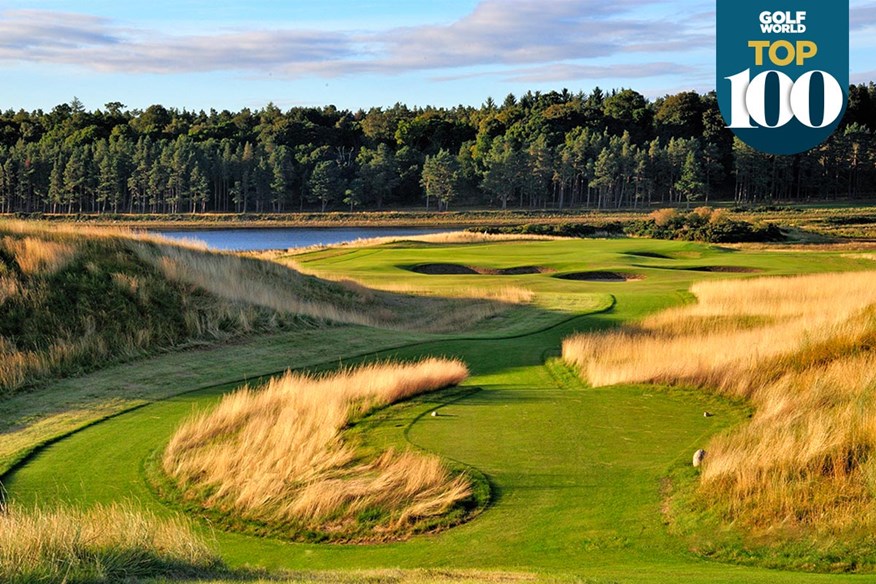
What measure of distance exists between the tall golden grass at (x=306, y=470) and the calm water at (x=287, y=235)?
209 feet

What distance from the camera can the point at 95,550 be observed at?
21.2 ft

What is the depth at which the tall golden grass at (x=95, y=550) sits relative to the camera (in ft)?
19.4

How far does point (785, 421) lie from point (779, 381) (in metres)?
2.75

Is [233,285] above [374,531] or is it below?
above

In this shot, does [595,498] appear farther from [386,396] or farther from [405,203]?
[405,203]

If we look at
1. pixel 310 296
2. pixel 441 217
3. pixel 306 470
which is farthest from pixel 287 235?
pixel 306 470

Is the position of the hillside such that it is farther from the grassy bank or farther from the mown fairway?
the grassy bank

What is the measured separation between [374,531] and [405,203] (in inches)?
4897

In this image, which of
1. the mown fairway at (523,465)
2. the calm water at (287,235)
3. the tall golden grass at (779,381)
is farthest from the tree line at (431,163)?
A: the mown fairway at (523,465)

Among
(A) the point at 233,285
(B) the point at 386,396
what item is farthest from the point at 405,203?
(B) the point at 386,396

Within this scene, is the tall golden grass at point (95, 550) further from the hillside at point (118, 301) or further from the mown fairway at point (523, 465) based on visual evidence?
the hillside at point (118, 301)

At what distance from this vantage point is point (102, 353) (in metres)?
16.4

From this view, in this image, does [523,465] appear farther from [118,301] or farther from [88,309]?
[118,301]

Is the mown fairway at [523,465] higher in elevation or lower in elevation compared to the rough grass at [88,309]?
lower
